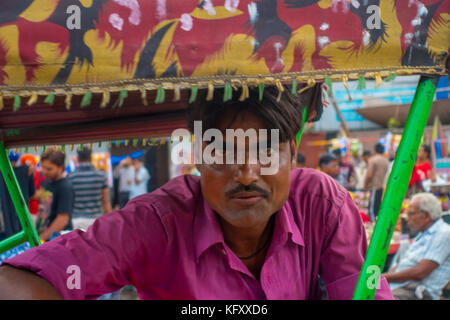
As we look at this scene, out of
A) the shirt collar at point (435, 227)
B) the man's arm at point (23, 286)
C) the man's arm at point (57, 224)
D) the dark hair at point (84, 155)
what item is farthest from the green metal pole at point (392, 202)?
the dark hair at point (84, 155)

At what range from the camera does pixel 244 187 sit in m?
1.44

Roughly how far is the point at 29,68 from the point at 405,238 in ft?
14.1

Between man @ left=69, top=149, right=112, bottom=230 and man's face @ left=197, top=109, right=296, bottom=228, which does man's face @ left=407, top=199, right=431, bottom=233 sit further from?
man @ left=69, top=149, right=112, bottom=230

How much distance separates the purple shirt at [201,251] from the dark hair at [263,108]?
344 mm

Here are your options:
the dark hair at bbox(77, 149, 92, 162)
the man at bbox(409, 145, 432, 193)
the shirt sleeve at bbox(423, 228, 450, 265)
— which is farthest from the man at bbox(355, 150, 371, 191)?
the dark hair at bbox(77, 149, 92, 162)

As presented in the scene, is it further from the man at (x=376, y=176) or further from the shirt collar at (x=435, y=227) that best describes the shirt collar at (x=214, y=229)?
the man at (x=376, y=176)

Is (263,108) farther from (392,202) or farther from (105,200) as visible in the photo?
(105,200)

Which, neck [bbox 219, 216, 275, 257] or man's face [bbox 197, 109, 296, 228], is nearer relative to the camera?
man's face [bbox 197, 109, 296, 228]

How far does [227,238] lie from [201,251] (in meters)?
0.17

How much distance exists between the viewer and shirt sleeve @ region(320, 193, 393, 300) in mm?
1620

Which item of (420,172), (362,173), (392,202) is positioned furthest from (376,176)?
(392,202)

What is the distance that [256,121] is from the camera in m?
1.51

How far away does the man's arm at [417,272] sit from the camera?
11.9ft
